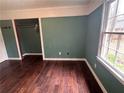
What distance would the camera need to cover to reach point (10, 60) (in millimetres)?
4254

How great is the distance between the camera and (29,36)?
15.3 feet

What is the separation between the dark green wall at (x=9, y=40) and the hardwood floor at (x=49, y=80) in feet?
3.48

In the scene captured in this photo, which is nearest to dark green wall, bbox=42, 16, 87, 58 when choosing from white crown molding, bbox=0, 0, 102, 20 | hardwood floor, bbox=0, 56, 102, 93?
white crown molding, bbox=0, 0, 102, 20

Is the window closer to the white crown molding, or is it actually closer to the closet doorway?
the white crown molding

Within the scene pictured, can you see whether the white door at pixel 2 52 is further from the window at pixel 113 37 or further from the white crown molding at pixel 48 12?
the window at pixel 113 37

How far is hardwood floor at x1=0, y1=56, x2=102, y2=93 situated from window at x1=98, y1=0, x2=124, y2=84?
2.84 feet

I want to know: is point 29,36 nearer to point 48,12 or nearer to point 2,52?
point 2,52

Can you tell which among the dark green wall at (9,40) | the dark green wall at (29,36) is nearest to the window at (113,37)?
the dark green wall at (29,36)

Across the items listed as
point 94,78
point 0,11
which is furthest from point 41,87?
point 0,11

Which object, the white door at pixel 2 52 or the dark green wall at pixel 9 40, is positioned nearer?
the dark green wall at pixel 9 40

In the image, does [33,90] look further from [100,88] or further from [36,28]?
[36,28]

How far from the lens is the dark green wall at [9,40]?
3922 mm

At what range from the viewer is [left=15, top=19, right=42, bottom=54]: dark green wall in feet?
14.7

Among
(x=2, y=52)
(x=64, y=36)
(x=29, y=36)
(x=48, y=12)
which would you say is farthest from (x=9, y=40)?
(x=64, y=36)
